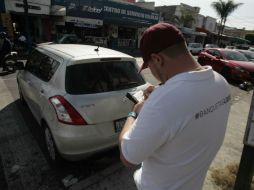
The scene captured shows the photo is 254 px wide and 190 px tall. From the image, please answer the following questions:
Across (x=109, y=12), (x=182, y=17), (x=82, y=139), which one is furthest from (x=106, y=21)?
(x=82, y=139)

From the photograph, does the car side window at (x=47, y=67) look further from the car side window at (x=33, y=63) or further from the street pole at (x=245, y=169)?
the street pole at (x=245, y=169)

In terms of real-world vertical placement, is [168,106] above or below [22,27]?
above

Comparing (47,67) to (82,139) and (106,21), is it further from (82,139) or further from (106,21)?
(106,21)

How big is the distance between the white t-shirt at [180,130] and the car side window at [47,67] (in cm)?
245

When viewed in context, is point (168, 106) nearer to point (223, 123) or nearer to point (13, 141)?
point (223, 123)

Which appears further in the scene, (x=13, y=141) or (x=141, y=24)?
(x=141, y=24)

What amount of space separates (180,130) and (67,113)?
2017 millimetres

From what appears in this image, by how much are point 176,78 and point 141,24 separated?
29.1 meters

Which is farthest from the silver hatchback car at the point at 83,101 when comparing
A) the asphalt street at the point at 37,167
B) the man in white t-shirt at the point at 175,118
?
the man in white t-shirt at the point at 175,118

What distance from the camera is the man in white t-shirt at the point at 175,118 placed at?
1.11m

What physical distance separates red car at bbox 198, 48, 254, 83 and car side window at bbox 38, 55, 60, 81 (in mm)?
9455

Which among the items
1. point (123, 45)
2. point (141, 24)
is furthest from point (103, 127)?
point (141, 24)

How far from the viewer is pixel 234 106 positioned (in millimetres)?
7219

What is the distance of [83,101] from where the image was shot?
2.92 metres
